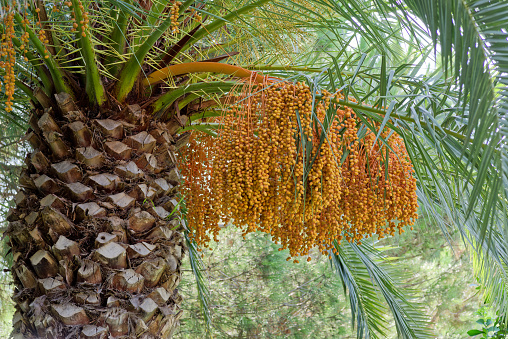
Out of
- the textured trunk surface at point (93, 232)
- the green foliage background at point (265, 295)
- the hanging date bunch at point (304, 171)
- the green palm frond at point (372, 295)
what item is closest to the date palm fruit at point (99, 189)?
the textured trunk surface at point (93, 232)

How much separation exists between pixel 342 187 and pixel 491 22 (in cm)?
68

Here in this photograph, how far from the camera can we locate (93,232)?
61.1 inches

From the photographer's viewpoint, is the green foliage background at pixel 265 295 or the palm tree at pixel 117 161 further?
the green foliage background at pixel 265 295

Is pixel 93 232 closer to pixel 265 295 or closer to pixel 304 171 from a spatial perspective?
pixel 304 171

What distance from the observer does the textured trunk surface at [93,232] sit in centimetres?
150

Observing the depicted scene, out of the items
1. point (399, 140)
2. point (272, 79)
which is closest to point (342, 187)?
point (399, 140)

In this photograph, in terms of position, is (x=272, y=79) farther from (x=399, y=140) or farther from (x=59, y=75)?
(x=59, y=75)

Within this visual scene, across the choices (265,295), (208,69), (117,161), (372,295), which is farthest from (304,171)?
(265,295)

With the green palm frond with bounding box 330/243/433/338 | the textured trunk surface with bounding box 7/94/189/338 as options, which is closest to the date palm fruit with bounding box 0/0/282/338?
the textured trunk surface with bounding box 7/94/189/338

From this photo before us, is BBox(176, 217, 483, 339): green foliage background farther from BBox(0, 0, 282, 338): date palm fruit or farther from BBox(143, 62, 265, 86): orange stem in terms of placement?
BBox(143, 62, 265, 86): orange stem

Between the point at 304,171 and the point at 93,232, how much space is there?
0.74 meters

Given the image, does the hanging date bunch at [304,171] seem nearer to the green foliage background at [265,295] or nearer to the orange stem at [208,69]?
the orange stem at [208,69]

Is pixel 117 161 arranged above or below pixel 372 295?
above

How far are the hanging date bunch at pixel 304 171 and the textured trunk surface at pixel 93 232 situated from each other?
322mm
